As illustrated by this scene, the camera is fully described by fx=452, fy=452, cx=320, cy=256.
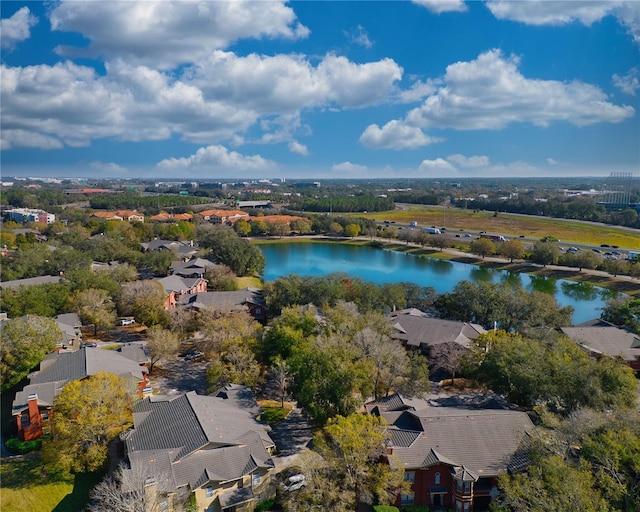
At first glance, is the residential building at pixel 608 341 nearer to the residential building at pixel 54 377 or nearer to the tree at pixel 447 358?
the tree at pixel 447 358

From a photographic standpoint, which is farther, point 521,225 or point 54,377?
point 521,225

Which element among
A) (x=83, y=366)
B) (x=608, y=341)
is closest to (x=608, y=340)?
(x=608, y=341)

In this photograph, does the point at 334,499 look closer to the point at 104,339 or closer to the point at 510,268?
the point at 104,339

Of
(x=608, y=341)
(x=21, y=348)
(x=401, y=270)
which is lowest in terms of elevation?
(x=401, y=270)

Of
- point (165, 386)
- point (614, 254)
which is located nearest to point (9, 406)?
point (165, 386)

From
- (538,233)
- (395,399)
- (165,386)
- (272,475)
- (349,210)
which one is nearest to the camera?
(272,475)

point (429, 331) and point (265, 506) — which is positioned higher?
point (429, 331)

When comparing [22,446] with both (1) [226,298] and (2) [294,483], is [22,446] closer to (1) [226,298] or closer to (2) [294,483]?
(2) [294,483]
